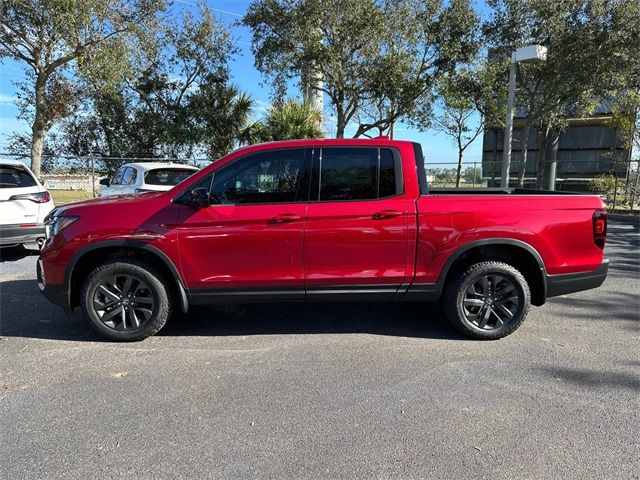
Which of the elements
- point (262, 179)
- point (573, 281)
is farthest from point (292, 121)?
point (573, 281)

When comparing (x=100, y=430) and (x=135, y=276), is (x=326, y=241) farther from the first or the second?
(x=100, y=430)

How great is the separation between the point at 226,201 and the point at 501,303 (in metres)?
2.74

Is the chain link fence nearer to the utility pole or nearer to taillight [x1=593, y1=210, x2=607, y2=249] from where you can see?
the utility pole

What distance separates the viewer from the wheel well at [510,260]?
4621 millimetres

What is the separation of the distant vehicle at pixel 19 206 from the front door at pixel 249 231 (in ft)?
14.7

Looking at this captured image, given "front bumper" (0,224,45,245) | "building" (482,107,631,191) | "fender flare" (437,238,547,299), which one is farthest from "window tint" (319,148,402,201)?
"building" (482,107,631,191)

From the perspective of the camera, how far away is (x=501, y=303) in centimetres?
464

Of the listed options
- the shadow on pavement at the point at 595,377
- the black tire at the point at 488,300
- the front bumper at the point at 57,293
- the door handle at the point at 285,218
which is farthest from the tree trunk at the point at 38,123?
the shadow on pavement at the point at 595,377

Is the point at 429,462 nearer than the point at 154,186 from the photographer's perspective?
Yes

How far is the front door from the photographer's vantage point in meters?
4.34

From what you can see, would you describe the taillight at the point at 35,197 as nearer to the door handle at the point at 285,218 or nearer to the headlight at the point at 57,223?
the headlight at the point at 57,223

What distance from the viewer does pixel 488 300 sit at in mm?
4633

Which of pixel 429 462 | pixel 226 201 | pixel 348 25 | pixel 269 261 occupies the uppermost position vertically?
pixel 348 25

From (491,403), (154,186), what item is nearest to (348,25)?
(154,186)
